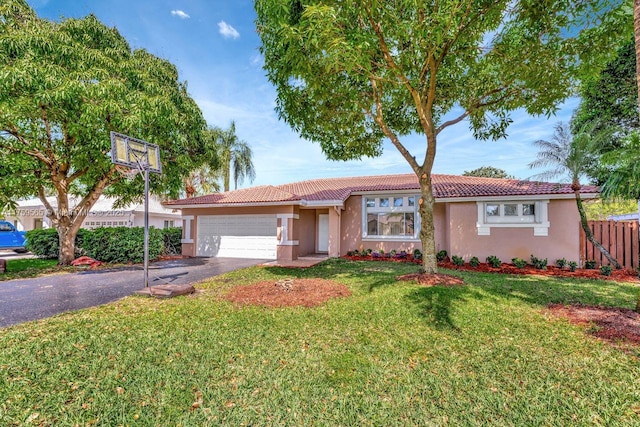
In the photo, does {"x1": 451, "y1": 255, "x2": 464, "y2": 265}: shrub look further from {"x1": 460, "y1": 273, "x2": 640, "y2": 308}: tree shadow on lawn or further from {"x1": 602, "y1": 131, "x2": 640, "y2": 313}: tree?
{"x1": 602, "y1": 131, "x2": 640, "y2": 313}: tree

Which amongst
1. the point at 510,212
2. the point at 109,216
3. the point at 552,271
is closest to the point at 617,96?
the point at 510,212

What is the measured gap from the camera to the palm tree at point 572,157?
10.5 m

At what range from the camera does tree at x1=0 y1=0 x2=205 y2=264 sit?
27.0ft

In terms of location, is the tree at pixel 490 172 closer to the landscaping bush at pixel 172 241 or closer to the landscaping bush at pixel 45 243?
the landscaping bush at pixel 172 241

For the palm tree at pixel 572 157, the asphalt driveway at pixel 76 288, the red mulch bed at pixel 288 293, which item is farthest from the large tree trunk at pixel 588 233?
the asphalt driveway at pixel 76 288

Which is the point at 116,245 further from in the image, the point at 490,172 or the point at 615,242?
the point at 490,172

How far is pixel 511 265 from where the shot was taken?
38.1 ft

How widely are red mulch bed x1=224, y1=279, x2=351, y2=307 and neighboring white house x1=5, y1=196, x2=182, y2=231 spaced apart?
57.6 ft

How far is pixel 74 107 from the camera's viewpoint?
876 cm

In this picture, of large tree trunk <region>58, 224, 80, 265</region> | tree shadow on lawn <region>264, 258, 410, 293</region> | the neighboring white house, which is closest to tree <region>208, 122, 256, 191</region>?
the neighboring white house

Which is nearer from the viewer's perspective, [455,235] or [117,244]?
[117,244]

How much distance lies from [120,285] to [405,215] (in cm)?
1169

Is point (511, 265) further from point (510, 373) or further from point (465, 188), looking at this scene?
point (510, 373)

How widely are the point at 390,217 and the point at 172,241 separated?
1299cm
